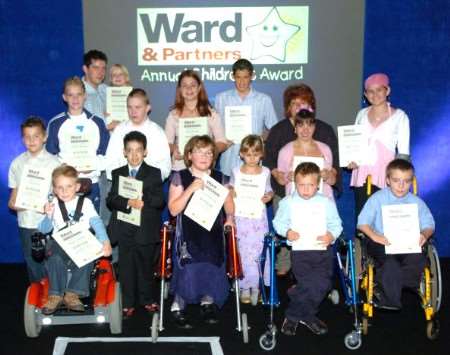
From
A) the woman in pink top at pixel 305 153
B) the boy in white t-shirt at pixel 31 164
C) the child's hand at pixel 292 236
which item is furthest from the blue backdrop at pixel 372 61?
the child's hand at pixel 292 236

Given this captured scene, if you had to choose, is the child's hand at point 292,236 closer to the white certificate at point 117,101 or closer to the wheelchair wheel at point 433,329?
the wheelchair wheel at point 433,329

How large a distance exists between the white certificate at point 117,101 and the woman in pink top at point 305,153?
1435 mm

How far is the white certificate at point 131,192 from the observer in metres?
4.84

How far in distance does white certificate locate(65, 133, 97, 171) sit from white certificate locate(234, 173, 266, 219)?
1.21 meters

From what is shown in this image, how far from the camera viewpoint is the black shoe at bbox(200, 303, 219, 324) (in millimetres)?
4852

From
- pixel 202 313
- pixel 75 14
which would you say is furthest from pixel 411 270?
pixel 75 14

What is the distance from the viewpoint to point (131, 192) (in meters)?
4.87

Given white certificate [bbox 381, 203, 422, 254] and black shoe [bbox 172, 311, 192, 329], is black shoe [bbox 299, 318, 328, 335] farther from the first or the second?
black shoe [bbox 172, 311, 192, 329]

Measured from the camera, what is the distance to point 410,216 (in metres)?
4.68

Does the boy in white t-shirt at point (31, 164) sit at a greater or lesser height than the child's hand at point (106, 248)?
greater

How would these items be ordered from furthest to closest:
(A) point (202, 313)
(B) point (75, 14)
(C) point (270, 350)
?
(B) point (75, 14) < (A) point (202, 313) < (C) point (270, 350)

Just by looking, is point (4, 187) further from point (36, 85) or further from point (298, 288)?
point (298, 288)

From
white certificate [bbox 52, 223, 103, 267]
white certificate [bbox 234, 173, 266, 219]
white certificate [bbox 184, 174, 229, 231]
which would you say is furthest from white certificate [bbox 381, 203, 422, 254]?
white certificate [bbox 52, 223, 103, 267]

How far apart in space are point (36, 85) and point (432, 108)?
12.7 ft
